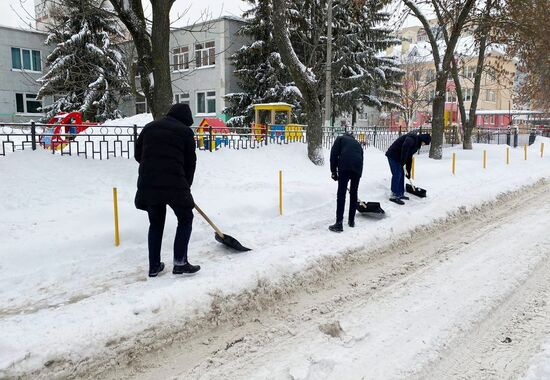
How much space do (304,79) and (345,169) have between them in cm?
666

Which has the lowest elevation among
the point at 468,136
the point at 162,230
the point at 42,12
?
the point at 162,230

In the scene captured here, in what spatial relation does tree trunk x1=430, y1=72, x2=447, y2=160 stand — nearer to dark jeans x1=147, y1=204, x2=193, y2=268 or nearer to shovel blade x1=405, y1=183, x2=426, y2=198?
shovel blade x1=405, y1=183, x2=426, y2=198

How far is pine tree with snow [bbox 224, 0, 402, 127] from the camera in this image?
24.6 metres

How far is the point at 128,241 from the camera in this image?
661 centimetres

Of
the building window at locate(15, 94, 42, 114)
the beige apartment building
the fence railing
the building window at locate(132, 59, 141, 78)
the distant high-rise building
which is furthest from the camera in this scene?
the beige apartment building

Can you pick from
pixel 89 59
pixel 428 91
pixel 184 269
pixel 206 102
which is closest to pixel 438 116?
pixel 184 269

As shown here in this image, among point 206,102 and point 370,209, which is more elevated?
point 206,102

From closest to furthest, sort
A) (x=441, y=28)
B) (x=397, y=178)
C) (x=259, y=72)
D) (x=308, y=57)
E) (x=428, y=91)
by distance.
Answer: (x=397, y=178) < (x=441, y=28) < (x=308, y=57) < (x=259, y=72) < (x=428, y=91)

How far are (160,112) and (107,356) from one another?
7.02 meters

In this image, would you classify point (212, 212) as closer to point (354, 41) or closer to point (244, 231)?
point (244, 231)

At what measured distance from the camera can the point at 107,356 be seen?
12.0ft

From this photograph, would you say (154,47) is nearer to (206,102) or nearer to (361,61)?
(361,61)

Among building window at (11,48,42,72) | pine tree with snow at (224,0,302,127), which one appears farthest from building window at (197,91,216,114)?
building window at (11,48,42,72)

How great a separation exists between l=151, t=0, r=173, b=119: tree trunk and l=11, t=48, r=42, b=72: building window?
26.2 metres
